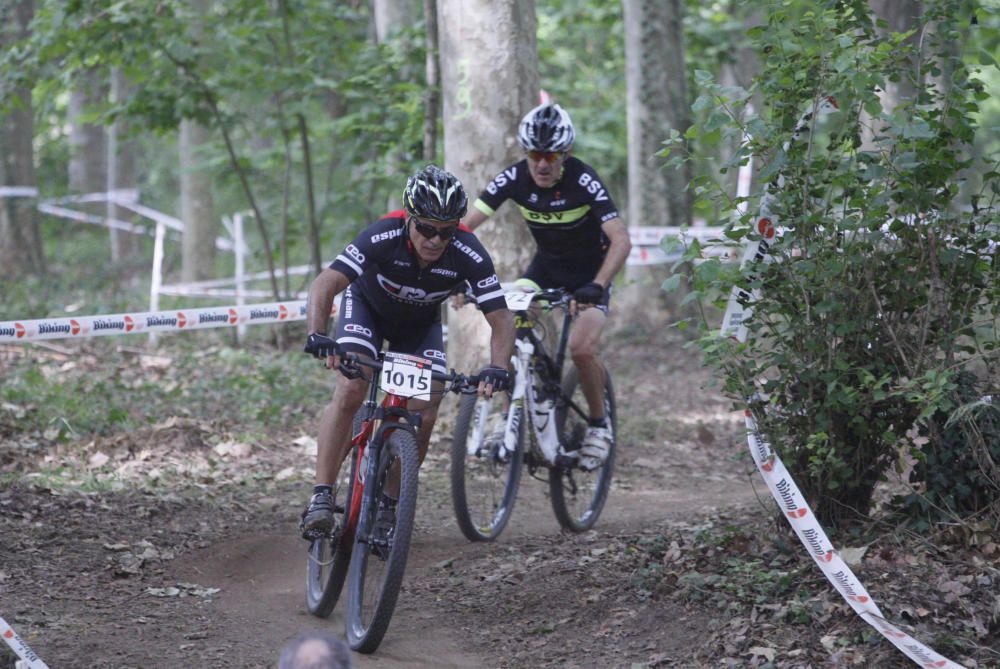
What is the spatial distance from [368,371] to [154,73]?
700 centimetres

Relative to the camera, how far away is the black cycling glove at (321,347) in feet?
15.2

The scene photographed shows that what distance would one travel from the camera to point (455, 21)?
8172mm

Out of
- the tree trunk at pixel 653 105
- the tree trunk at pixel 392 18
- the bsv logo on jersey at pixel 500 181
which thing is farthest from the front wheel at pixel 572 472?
the tree trunk at pixel 653 105

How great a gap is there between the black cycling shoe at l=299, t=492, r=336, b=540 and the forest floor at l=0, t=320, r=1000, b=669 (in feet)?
1.58

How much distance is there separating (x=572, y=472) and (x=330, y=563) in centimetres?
218

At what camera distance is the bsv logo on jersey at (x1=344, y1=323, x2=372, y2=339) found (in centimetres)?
531

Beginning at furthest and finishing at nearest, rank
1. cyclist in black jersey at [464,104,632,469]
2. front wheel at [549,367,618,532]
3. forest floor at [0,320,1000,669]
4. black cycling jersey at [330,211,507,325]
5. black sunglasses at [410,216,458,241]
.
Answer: front wheel at [549,367,618,532]
cyclist in black jersey at [464,104,632,469]
black cycling jersey at [330,211,507,325]
black sunglasses at [410,216,458,241]
forest floor at [0,320,1000,669]

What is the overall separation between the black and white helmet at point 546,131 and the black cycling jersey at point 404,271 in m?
1.25

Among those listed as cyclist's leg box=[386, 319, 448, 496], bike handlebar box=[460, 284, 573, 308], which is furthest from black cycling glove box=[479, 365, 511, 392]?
bike handlebar box=[460, 284, 573, 308]

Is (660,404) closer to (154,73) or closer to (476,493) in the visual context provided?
(476,493)

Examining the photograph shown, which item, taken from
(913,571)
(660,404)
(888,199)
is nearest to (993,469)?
(913,571)

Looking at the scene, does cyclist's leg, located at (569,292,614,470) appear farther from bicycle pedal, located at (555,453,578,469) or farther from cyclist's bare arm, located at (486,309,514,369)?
cyclist's bare arm, located at (486,309,514,369)

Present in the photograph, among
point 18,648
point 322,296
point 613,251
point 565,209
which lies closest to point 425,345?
point 322,296

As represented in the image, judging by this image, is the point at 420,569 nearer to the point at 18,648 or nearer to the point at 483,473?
the point at 483,473
